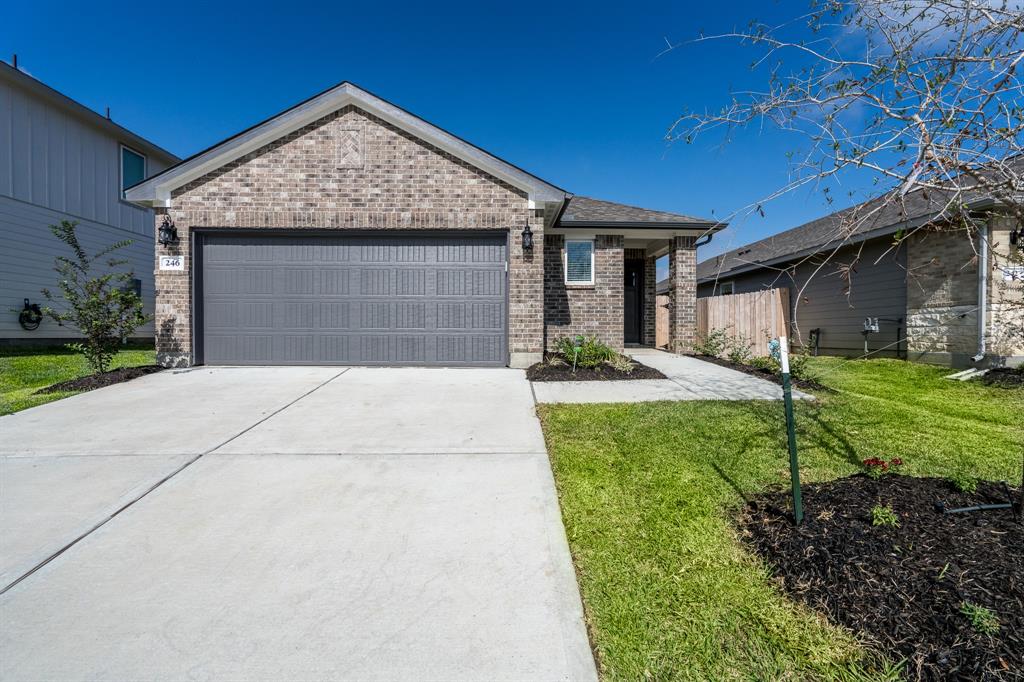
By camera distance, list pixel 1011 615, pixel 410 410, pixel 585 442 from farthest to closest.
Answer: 1. pixel 410 410
2. pixel 585 442
3. pixel 1011 615

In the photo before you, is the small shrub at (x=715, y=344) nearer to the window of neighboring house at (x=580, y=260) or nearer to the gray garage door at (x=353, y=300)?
the window of neighboring house at (x=580, y=260)

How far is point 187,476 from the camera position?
3330 mm

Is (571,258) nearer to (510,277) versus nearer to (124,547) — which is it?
(510,277)

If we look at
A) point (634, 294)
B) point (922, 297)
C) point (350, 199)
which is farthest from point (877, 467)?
point (634, 294)

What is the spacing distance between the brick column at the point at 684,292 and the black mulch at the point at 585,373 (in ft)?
13.0

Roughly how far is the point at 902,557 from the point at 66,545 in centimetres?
407

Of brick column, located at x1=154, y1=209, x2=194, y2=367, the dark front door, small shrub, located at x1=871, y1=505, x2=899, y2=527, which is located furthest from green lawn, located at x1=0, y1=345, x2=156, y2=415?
the dark front door

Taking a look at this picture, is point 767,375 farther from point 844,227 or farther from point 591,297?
point 844,227

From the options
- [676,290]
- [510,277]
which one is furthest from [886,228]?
[510,277]

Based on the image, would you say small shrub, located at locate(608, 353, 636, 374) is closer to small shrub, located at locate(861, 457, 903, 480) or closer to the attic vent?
small shrub, located at locate(861, 457, 903, 480)

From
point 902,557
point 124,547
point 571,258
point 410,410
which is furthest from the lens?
point 571,258

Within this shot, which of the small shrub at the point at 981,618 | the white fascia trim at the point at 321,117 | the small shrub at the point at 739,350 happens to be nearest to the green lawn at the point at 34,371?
the white fascia trim at the point at 321,117

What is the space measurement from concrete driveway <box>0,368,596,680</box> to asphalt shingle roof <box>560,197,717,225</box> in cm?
721

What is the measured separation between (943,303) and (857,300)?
2.26 metres
